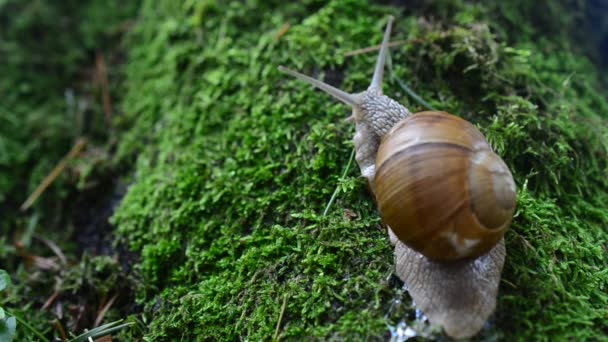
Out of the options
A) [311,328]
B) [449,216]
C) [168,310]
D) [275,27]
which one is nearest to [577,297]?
[449,216]

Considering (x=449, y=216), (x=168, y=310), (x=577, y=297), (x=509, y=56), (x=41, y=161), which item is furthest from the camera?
(x=41, y=161)

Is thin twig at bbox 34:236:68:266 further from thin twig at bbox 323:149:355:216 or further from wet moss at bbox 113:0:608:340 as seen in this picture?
thin twig at bbox 323:149:355:216

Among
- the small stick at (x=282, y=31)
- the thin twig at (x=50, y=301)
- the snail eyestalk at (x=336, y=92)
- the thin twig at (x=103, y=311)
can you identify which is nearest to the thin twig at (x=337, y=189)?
the snail eyestalk at (x=336, y=92)

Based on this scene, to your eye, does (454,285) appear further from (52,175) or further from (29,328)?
(52,175)

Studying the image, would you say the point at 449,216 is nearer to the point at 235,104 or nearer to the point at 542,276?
the point at 542,276

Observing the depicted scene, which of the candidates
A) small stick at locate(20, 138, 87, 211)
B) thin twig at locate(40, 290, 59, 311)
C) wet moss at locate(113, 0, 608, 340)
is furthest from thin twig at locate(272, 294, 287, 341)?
small stick at locate(20, 138, 87, 211)

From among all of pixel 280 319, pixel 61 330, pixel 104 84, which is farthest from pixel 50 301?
pixel 104 84

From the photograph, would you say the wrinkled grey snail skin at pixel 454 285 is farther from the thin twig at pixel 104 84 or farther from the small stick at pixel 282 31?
the thin twig at pixel 104 84
